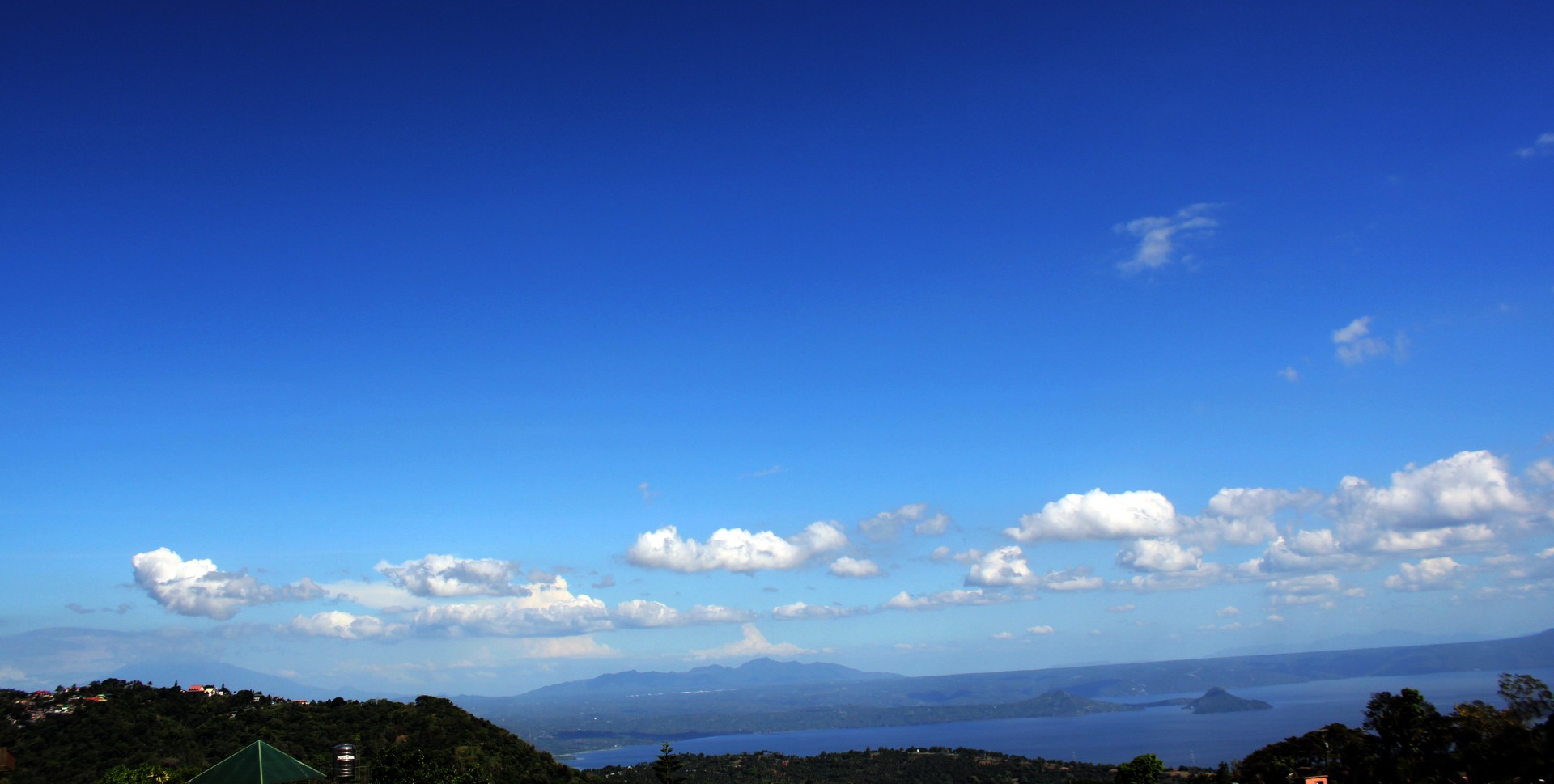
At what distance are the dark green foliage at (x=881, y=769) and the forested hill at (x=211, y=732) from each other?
1424 inches

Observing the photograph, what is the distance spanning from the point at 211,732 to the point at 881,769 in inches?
3408

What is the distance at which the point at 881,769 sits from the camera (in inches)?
5084

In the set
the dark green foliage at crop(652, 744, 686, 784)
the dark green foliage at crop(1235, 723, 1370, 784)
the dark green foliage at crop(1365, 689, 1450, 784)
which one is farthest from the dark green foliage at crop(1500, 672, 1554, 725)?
the dark green foliage at crop(652, 744, 686, 784)

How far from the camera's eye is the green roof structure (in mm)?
27703

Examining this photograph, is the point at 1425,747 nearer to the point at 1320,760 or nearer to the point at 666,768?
the point at 1320,760

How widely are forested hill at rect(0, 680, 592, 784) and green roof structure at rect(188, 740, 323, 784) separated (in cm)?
2144

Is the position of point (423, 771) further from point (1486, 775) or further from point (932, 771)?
point (932, 771)

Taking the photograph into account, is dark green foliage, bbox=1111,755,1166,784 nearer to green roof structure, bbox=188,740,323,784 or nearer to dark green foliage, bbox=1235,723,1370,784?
dark green foliage, bbox=1235,723,1370,784

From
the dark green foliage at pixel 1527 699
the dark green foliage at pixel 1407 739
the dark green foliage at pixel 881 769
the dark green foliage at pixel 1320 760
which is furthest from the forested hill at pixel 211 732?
the dark green foliage at pixel 1527 699

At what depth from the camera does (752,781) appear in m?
121

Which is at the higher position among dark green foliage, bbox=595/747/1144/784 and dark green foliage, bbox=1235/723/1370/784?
dark green foliage, bbox=1235/723/1370/784

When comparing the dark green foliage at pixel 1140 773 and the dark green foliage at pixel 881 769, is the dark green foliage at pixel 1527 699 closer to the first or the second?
the dark green foliage at pixel 1140 773

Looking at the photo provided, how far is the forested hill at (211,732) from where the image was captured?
A: 59.4m

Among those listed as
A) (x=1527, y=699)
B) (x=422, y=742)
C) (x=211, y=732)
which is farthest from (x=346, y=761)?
(x=1527, y=699)
